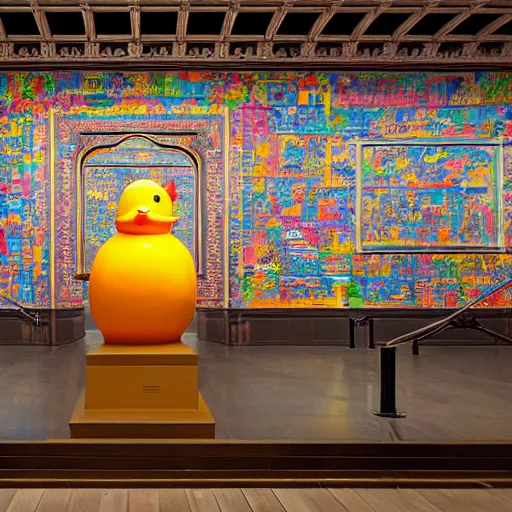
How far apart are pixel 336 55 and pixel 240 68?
157 centimetres

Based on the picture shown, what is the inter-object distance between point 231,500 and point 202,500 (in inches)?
6.5

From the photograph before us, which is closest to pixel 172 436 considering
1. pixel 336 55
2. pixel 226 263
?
pixel 226 263

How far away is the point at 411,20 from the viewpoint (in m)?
9.57

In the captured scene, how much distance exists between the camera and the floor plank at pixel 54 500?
355 centimetres

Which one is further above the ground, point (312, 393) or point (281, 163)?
point (281, 163)

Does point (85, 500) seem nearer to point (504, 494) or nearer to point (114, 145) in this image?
point (504, 494)

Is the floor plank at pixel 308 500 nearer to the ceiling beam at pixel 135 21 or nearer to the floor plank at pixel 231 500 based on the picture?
the floor plank at pixel 231 500

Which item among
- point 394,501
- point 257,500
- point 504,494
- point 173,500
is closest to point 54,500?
point 173,500

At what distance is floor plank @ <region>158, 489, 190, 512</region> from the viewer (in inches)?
140

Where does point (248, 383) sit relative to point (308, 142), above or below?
below

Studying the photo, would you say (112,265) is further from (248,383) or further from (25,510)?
(248,383)

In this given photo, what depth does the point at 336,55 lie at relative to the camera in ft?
34.8

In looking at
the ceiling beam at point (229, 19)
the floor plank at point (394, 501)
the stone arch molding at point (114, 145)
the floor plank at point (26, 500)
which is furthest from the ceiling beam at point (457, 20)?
the floor plank at point (26, 500)

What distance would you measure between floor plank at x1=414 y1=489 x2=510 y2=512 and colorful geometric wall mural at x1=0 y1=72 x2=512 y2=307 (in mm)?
6738
